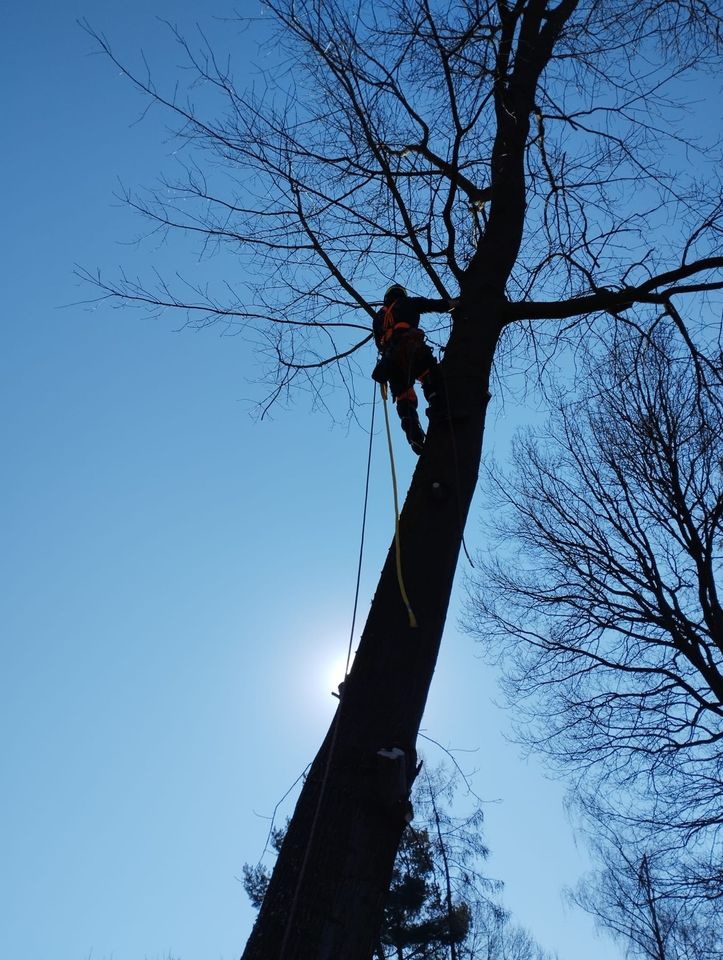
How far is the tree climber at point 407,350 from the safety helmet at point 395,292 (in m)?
0.02

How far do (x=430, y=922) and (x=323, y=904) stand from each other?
10863 mm

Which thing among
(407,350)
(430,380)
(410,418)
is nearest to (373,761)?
(430,380)

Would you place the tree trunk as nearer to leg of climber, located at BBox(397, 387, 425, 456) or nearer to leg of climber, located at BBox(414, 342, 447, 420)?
leg of climber, located at BBox(414, 342, 447, 420)

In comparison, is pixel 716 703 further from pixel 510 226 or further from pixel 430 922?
pixel 430 922

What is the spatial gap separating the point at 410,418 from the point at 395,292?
68 centimetres

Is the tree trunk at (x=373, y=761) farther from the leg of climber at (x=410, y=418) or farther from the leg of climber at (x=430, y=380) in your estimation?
the leg of climber at (x=410, y=418)

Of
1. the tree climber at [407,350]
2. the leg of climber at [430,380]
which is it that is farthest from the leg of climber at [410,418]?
the leg of climber at [430,380]

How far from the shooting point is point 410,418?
4.54 m

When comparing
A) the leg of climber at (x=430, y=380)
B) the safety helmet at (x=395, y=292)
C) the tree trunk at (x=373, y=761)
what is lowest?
the tree trunk at (x=373, y=761)

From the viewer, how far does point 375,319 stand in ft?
13.3

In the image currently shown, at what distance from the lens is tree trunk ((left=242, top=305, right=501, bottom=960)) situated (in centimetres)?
209

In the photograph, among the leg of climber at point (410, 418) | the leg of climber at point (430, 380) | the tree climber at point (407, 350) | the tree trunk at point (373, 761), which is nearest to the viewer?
the tree trunk at point (373, 761)

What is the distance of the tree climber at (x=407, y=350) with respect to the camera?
399 cm

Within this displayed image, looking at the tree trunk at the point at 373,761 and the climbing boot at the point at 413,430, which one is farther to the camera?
the climbing boot at the point at 413,430
